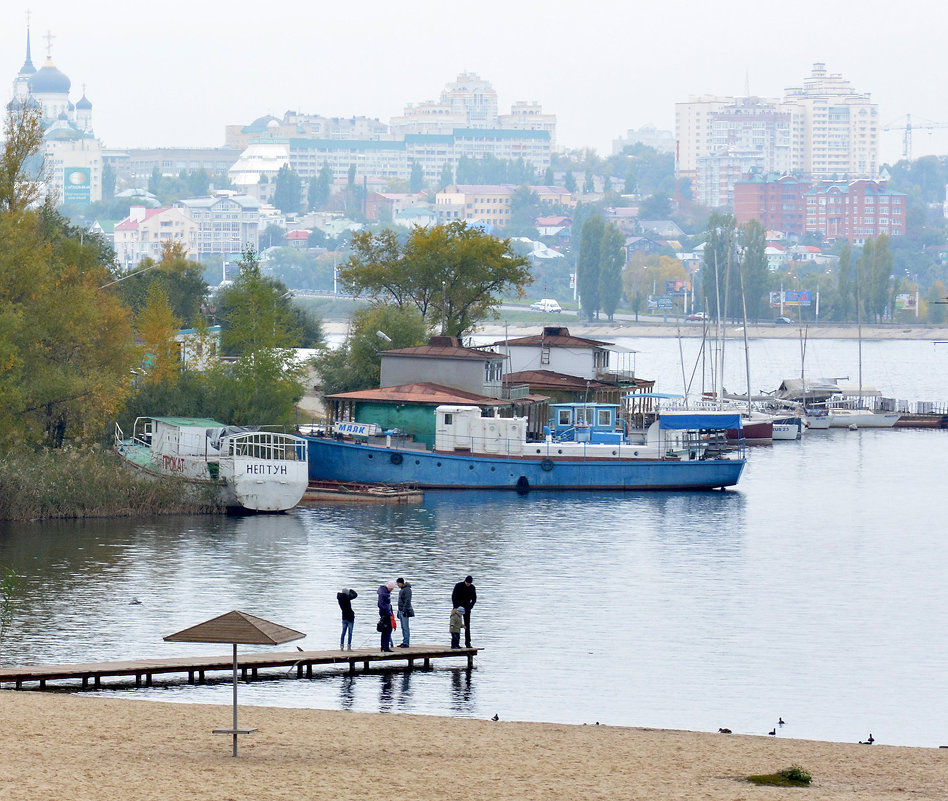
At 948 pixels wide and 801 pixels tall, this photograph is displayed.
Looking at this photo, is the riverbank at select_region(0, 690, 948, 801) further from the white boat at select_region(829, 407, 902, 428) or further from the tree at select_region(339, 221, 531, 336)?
the white boat at select_region(829, 407, 902, 428)

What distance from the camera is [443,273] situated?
8800 cm

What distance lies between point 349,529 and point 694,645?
62.7 feet

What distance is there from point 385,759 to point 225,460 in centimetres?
3169

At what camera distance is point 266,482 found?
185 ft

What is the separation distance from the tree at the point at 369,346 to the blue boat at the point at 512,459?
1345cm

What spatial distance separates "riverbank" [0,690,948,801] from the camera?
2275 centimetres

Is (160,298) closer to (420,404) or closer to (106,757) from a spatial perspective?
(420,404)

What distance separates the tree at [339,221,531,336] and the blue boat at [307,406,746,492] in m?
19.5

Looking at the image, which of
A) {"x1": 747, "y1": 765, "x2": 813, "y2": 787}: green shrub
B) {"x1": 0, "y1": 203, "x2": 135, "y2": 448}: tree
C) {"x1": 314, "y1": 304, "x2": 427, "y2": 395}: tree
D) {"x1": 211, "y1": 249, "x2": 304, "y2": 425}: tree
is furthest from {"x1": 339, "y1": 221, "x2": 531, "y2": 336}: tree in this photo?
{"x1": 747, "y1": 765, "x2": 813, "y2": 787}: green shrub

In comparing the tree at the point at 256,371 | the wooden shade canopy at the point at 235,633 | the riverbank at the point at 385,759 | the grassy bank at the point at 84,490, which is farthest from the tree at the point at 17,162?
the wooden shade canopy at the point at 235,633

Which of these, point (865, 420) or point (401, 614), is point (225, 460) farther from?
point (865, 420)

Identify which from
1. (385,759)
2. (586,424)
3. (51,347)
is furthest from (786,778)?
(586,424)

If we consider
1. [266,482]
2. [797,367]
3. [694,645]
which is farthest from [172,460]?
[797,367]

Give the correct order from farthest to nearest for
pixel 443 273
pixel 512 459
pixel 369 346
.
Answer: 1. pixel 443 273
2. pixel 369 346
3. pixel 512 459
